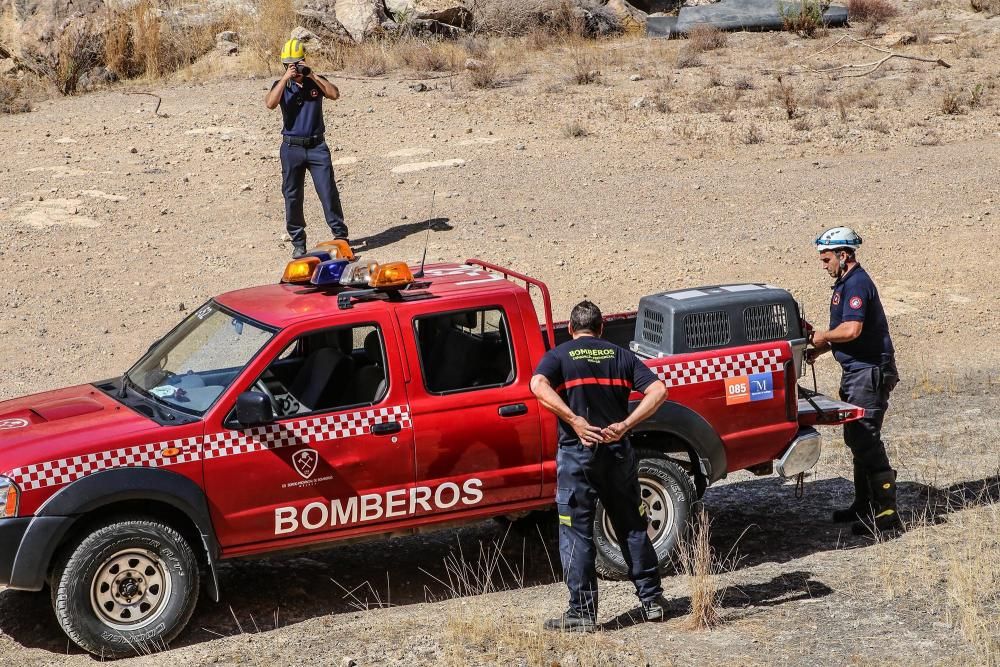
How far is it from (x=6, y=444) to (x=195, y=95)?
14.1 meters

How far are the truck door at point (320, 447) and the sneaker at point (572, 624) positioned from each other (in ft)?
3.15

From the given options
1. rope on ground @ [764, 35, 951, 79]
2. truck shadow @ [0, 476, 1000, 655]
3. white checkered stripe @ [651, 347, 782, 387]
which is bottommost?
truck shadow @ [0, 476, 1000, 655]

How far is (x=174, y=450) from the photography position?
20.0 ft

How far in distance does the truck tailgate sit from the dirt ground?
0.75 meters

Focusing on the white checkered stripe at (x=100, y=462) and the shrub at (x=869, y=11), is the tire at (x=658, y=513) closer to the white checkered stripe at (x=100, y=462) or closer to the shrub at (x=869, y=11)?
the white checkered stripe at (x=100, y=462)

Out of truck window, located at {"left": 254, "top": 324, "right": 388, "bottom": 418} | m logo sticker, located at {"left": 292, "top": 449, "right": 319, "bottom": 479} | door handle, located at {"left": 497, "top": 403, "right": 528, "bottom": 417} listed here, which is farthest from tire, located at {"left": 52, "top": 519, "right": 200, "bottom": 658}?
door handle, located at {"left": 497, "top": 403, "right": 528, "bottom": 417}

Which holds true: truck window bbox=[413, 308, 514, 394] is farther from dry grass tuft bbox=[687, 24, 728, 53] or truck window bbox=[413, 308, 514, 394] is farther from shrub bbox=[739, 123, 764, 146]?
dry grass tuft bbox=[687, 24, 728, 53]

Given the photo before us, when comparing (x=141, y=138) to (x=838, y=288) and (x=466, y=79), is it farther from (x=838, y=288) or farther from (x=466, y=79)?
(x=838, y=288)

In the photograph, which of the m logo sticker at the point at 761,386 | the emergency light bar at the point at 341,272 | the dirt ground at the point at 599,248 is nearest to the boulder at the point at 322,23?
the dirt ground at the point at 599,248

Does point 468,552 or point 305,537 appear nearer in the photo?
point 305,537

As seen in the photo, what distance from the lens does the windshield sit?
255 inches

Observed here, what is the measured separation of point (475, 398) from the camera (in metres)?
6.64

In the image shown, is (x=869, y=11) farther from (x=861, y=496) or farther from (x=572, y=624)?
(x=572, y=624)

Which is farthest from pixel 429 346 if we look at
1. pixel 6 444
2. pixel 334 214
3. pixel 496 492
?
pixel 334 214
